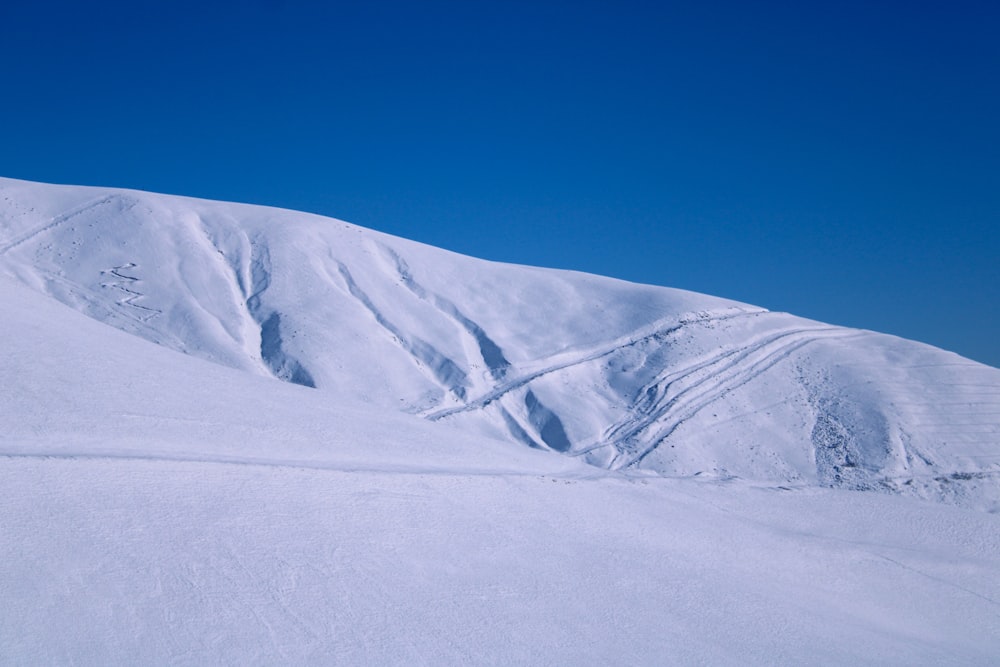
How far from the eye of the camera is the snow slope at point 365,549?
6.86 m

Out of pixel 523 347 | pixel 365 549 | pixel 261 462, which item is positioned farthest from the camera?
pixel 523 347

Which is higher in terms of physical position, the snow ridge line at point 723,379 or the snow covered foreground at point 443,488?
the snow ridge line at point 723,379

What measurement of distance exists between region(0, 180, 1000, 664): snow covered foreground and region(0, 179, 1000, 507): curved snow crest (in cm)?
12

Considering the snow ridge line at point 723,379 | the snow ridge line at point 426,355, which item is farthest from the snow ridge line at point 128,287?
the snow ridge line at point 723,379

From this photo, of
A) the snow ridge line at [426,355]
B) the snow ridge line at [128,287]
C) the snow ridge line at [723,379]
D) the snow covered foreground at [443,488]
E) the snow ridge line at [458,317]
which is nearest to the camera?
the snow covered foreground at [443,488]

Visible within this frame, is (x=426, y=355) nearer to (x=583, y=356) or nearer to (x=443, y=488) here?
(x=583, y=356)

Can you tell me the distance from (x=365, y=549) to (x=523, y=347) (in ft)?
70.9

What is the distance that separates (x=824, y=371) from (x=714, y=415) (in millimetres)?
5411

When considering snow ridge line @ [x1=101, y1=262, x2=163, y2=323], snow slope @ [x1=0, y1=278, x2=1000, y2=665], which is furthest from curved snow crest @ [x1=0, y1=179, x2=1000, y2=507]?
snow slope @ [x1=0, y1=278, x2=1000, y2=665]

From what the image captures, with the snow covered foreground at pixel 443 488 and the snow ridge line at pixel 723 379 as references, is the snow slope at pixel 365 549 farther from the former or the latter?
the snow ridge line at pixel 723 379

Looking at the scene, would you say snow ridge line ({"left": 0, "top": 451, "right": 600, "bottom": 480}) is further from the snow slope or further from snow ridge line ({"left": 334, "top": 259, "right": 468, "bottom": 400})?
snow ridge line ({"left": 334, "top": 259, "right": 468, "bottom": 400})

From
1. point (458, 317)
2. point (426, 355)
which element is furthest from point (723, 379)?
point (426, 355)

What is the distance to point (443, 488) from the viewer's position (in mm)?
11492

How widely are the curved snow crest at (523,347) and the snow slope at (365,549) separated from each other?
9351 millimetres
